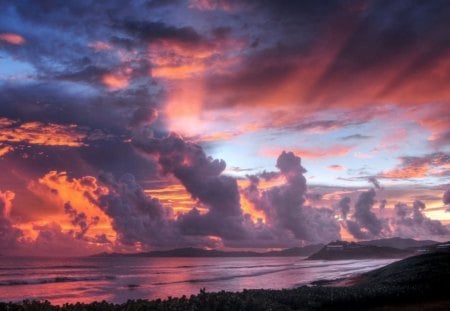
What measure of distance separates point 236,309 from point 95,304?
275 inches

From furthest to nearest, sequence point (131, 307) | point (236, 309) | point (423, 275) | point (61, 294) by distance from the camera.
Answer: point (61, 294)
point (423, 275)
point (236, 309)
point (131, 307)

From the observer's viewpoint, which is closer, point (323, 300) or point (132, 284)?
point (323, 300)

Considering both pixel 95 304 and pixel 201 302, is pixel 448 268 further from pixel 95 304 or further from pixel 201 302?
pixel 95 304

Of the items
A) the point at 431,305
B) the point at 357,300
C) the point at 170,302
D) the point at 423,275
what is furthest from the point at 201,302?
the point at 423,275

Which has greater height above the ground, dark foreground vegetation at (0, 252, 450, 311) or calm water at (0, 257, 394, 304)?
dark foreground vegetation at (0, 252, 450, 311)

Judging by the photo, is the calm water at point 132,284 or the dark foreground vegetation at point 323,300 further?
the calm water at point 132,284

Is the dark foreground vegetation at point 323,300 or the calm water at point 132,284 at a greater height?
the dark foreground vegetation at point 323,300

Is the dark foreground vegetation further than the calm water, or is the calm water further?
the calm water

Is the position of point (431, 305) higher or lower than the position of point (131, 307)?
lower

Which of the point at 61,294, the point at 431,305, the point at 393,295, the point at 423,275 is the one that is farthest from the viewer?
the point at 61,294

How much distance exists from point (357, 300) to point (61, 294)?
50.3 metres

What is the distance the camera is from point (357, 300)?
103ft

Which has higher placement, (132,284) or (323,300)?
(323,300)

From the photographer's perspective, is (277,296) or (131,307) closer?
(131,307)
